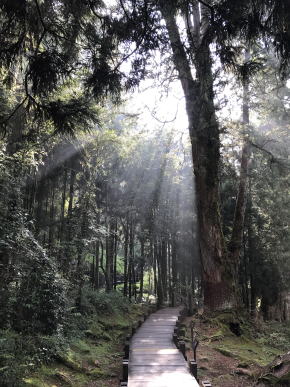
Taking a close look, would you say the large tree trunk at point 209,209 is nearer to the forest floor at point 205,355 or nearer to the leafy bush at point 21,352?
the forest floor at point 205,355

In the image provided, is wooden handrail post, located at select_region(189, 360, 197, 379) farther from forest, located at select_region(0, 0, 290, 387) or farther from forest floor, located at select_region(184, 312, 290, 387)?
forest, located at select_region(0, 0, 290, 387)

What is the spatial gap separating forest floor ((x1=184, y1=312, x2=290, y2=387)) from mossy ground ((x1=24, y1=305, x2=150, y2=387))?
1896 mm

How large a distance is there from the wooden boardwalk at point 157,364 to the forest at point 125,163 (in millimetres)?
814

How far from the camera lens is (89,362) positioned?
24.0ft

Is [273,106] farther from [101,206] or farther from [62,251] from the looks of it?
[101,206]

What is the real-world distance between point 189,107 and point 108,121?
4.59 metres

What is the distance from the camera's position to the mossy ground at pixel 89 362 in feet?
19.2

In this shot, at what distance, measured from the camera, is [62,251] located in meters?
9.81

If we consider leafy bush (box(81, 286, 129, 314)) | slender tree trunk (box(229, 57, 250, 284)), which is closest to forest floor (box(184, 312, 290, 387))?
slender tree trunk (box(229, 57, 250, 284))

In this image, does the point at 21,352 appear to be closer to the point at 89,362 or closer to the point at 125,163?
the point at 89,362

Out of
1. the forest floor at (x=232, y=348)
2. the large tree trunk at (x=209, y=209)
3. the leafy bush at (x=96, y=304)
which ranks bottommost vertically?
the forest floor at (x=232, y=348)

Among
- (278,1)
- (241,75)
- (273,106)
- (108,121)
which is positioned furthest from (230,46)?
(108,121)

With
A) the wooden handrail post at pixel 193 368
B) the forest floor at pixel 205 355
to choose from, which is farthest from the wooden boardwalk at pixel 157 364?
the forest floor at pixel 205 355

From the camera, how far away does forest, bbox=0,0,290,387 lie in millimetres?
3729
